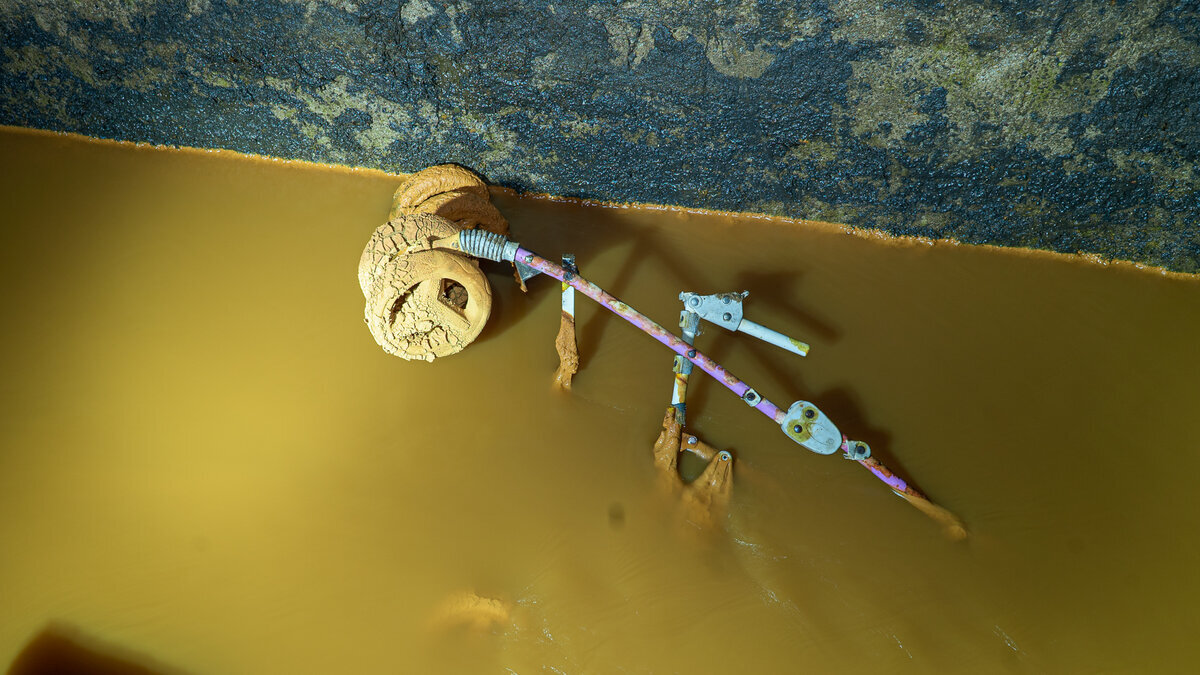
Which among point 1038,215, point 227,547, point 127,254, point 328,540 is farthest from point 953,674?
point 127,254

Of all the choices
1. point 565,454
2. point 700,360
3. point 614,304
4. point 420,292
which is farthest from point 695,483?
point 420,292

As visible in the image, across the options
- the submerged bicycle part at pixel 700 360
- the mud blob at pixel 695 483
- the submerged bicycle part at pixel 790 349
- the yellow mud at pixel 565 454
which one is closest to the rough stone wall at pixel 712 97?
the yellow mud at pixel 565 454

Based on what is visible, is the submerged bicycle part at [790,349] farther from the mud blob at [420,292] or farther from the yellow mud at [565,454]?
the mud blob at [420,292]

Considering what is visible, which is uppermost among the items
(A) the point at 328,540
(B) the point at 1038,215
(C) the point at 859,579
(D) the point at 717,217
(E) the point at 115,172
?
(E) the point at 115,172

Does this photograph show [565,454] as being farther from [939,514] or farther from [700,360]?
[939,514]

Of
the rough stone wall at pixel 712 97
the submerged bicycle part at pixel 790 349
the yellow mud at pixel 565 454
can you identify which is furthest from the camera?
the rough stone wall at pixel 712 97

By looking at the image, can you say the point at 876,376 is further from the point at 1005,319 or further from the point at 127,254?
the point at 127,254
